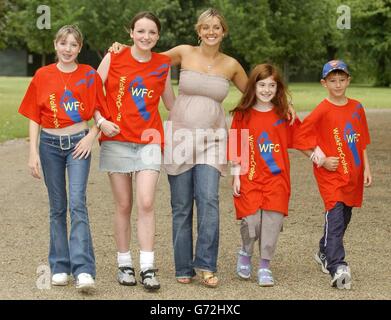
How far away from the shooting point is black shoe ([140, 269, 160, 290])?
5789 mm

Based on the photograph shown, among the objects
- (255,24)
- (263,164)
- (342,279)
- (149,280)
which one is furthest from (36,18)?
(342,279)

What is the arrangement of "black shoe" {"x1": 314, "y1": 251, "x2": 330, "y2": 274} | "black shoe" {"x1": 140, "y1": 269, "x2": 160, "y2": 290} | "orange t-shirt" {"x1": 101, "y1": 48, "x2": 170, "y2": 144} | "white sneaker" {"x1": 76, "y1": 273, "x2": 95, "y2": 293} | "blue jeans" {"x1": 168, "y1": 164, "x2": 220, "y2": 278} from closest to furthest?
"white sneaker" {"x1": 76, "y1": 273, "x2": 95, "y2": 293} → "black shoe" {"x1": 140, "y1": 269, "x2": 160, "y2": 290} → "orange t-shirt" {"x1": 101, "y1": 48, "x2": 170, "y2": 144} → "blue jeans" {"x1": 168, "y1": 164, "x2": 220, "y2": 278} → "black shoe" {"x1": 314, "y1": 251, "x2": 330, "y2": 274}

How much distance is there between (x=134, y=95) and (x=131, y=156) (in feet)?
1.32

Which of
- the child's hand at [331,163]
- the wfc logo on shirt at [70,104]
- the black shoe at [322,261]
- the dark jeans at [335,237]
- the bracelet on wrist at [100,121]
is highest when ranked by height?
the wfc logo on shirt at [70,104]

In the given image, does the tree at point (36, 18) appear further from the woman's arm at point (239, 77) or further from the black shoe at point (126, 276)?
the black shoe at point (126, 276)

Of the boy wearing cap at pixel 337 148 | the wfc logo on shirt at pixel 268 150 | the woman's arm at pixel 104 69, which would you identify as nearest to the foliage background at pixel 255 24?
the boy wearing cap at pixel 337 148

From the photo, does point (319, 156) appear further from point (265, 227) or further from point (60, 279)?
point (60, 279)

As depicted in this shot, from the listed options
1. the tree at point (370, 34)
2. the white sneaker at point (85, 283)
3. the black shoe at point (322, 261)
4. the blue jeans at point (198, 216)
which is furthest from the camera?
the tree at point (370, 34)

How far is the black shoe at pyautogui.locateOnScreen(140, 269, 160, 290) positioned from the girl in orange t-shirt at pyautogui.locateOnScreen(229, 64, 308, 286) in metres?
0.72

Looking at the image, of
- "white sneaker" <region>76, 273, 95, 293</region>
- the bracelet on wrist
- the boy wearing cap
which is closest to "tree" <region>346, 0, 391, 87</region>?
the boy wearing cap

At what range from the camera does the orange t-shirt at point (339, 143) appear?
6.21 meters

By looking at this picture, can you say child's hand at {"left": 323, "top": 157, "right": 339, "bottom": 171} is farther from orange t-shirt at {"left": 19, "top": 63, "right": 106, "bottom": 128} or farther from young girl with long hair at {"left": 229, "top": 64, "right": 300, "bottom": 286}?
orange t-shirt at {"left": 19, "top": 63, "right": 106, "bottom": 128}

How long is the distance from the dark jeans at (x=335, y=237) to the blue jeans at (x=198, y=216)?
30.3 inches
